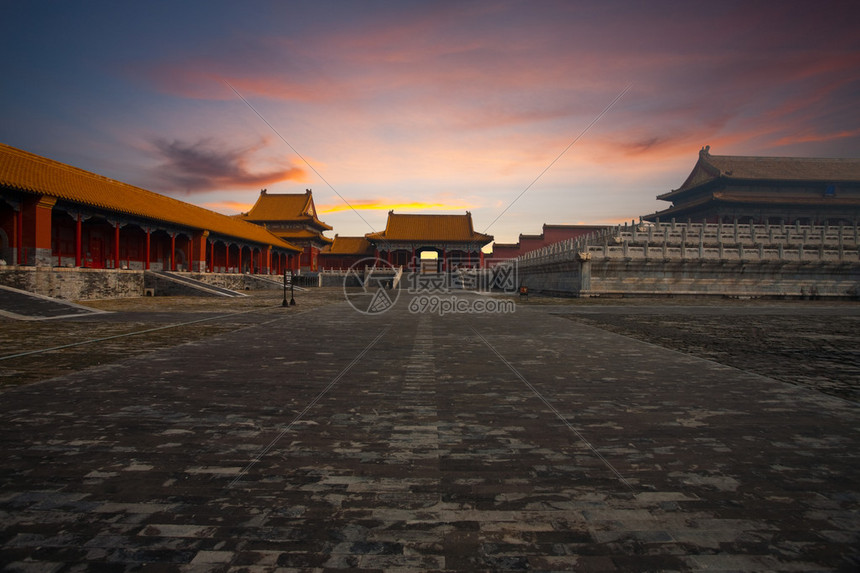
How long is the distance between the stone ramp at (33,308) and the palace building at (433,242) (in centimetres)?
3749

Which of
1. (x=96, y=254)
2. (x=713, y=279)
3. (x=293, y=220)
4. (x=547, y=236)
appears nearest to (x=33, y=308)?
(x=96, y=254)

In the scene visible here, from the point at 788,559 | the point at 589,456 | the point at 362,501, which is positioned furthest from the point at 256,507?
the point at 788,559

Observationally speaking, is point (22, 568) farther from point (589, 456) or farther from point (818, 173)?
point (818, 173)

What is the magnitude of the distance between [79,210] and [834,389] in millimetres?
26335

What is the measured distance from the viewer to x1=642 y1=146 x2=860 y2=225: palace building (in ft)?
130

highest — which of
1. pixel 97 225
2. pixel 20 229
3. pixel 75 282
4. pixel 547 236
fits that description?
pixel 547 236

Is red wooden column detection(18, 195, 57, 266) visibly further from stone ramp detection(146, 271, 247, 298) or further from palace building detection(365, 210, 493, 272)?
palace building detection(365, 210, 493, 272)

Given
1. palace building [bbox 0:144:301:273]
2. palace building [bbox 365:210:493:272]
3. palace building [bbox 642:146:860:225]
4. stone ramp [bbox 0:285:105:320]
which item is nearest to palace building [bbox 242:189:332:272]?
palace building [bbox 365:210:493:272]

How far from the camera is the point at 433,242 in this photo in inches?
2000

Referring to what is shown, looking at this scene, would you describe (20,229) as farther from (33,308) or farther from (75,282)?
(33,308)

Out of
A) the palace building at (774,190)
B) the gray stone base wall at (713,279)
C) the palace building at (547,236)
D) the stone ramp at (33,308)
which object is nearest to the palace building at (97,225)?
the stone ramp at (33,308)

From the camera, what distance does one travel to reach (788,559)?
1.87m

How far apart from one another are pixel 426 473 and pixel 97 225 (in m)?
28.5

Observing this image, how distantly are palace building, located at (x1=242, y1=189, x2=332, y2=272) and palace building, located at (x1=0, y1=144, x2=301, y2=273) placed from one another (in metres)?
13.0
